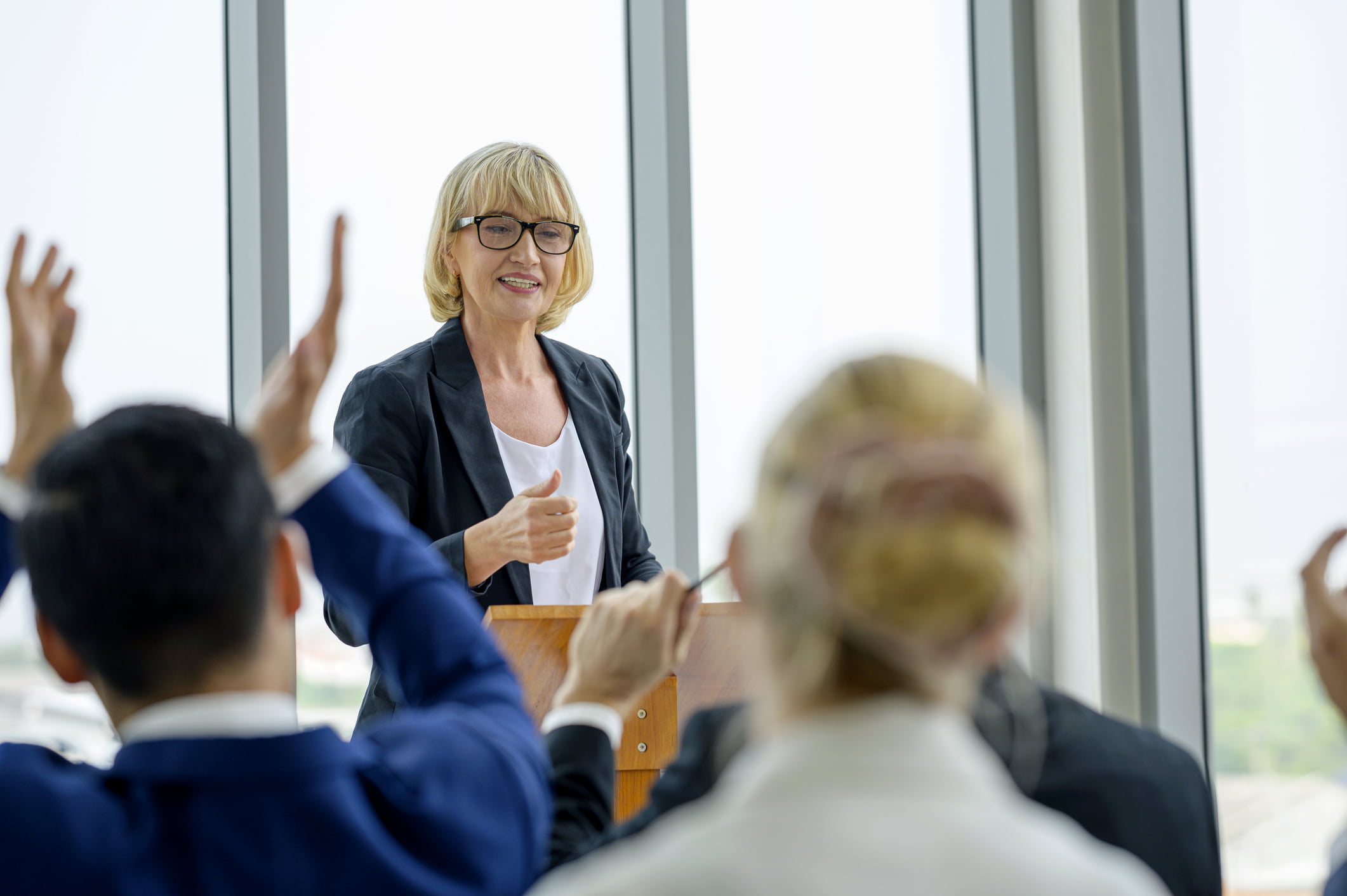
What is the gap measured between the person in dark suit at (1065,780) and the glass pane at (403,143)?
6.61 ft

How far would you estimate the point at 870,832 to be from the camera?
2.35 ft

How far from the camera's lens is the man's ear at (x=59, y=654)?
1003mm

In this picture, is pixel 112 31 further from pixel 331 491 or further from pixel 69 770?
pixel 69 770

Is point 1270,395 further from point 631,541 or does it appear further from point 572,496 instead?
point 572,496

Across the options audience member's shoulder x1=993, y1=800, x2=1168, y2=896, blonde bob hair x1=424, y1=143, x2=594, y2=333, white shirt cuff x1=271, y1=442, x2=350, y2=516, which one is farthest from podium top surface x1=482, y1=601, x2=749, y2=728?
blonde bob hair x1=424, y1=143, x2=594, y2=333

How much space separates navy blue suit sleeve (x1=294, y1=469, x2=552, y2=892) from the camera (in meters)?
1.04

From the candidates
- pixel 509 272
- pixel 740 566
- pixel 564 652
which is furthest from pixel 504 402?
pixel 740 566

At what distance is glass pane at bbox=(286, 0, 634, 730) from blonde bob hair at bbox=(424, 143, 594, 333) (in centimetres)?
58

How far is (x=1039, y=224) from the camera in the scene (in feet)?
12.7

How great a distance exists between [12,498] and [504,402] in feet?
5.00

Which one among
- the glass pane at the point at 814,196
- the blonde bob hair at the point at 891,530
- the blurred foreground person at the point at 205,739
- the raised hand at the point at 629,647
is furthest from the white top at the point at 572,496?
the blonde bob hair at the point at 891,530

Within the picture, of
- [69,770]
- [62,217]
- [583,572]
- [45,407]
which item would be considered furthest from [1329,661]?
[62,217]

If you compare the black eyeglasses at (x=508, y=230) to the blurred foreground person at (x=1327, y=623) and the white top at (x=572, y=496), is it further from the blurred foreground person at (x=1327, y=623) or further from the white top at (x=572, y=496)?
the blurred foreground person at (x=1327, y=623)

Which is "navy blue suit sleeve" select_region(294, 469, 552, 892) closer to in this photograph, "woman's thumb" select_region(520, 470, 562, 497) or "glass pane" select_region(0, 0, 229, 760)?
"woman's thumb" select_region(520, 470, 562, 497)
